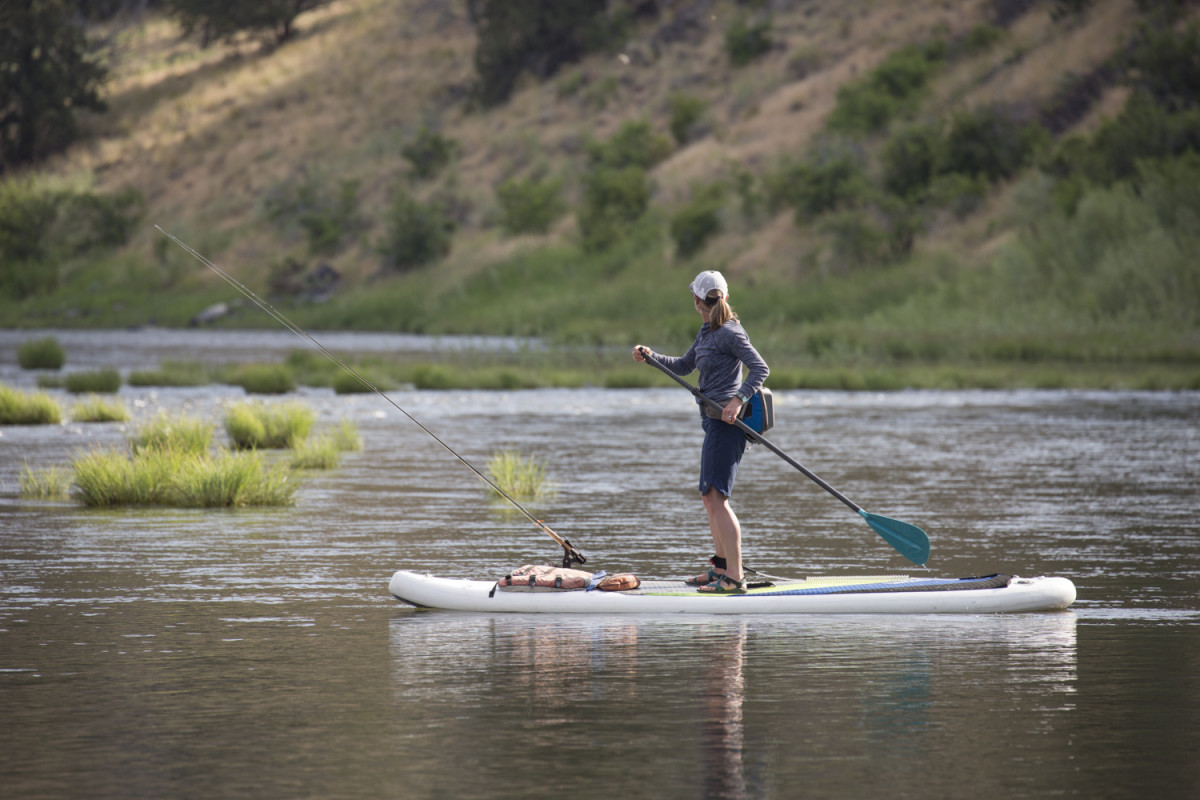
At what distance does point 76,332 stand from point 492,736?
6637 centimetres

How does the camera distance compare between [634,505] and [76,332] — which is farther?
[76,332]

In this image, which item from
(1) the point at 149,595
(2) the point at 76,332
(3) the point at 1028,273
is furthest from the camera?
(2) the point at 76,332

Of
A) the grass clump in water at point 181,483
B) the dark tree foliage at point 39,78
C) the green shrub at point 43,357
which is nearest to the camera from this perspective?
the grass clump in water at point 181,483

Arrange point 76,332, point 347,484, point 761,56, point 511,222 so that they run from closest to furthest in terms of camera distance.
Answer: point 347,484 → point 76,332 → point 511,222 → point 761,56

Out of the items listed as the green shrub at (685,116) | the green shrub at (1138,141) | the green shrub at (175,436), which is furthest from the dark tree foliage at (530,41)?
the green shrub at (175,436)

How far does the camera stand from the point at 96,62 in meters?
98.2

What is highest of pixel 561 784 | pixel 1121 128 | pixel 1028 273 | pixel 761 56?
pixel 761 56

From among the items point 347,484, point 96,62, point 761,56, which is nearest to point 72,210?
point 96,62

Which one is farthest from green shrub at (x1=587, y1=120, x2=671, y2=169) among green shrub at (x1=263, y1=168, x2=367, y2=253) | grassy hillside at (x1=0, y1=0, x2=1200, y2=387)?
green shrub at (x1=263, y1=168, x2=367, y2=253)

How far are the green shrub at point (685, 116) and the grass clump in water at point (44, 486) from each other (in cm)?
6241

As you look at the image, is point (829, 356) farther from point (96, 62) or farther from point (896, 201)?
point (96, 62)

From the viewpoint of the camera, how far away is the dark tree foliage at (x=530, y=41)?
91.2 meters

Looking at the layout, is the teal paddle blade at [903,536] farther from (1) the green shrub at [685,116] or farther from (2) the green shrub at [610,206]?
(1) the green shrub at [685,116]

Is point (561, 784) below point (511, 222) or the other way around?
below
